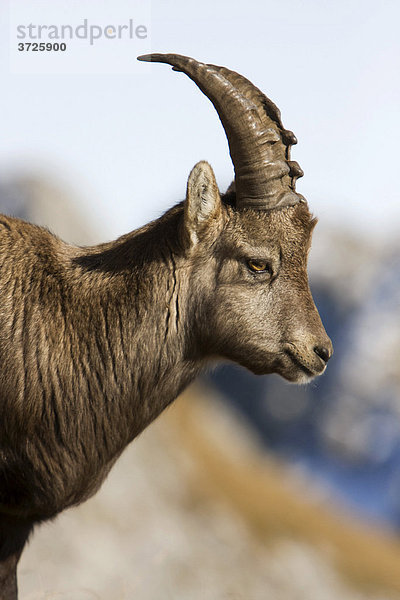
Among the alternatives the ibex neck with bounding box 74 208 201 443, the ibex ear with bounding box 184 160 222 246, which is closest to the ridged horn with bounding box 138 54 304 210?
the ibex ear with bounding box 184 160 222 246

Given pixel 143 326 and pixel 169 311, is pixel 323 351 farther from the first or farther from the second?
pixel 143 326

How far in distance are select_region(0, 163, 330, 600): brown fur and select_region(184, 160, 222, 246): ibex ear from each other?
0.01 metres

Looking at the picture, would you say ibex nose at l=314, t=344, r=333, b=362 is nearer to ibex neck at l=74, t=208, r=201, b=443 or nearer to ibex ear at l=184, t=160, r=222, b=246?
ibex neck at l=74, t=208, r=201, b=443

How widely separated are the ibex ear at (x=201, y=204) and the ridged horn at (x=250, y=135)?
0.35 meters

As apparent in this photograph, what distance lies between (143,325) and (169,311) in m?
0.27

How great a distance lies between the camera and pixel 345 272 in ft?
161

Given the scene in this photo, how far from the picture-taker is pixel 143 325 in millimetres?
7328

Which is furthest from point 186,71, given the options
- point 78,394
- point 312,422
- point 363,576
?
point 312,422

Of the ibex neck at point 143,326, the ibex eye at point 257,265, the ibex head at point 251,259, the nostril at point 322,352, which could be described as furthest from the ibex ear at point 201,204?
the nostril at point 322,352

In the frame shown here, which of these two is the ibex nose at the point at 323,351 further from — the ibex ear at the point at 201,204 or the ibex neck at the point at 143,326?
the ibex ear at the point at 201,204

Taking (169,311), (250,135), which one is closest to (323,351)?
(169,311)

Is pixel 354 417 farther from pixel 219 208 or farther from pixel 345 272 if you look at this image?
pixel 219 208

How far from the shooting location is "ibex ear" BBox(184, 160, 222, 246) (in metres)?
6.95

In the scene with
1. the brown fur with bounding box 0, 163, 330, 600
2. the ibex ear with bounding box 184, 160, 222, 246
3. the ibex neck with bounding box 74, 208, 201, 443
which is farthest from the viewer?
the ibex neck with bounding box 74, 208, 201, 443
